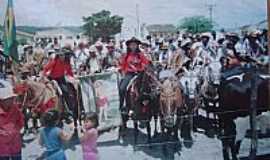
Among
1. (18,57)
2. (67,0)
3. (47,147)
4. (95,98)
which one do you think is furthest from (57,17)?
(47,147)

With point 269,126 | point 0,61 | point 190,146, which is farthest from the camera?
point 269,126

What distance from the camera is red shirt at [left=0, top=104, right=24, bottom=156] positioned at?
167 centimetres

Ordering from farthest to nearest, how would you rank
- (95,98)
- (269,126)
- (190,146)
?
(269,126) → (190,146) → (95,98)

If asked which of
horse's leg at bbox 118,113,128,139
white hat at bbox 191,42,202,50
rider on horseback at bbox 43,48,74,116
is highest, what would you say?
white hat at bbox 191,42,202,50

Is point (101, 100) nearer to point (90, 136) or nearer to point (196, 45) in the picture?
point (90, 136)

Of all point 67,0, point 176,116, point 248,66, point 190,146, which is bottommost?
point 190,146

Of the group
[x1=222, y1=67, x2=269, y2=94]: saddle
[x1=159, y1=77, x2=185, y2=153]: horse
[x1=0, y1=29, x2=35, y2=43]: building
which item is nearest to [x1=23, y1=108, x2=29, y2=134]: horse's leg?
[x1=0, y1=29, x2=35, y2=43]: building

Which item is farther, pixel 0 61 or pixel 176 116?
pixel 176 116

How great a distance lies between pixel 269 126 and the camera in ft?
6.62

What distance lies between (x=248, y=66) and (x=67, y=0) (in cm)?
76

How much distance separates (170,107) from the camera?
6.06 feet

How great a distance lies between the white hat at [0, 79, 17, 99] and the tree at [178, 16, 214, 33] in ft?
2.14

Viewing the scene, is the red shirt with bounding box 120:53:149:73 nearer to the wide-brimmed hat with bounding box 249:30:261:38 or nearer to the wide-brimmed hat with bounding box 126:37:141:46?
the wide-brimmed hat with bounding box 126:37:141:46

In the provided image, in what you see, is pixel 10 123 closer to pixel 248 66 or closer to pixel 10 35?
pixel 10 35
